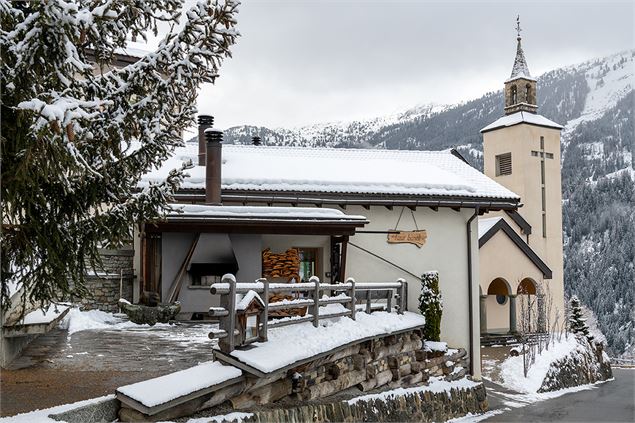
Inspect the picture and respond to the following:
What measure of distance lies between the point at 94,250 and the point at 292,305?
3.40 meters

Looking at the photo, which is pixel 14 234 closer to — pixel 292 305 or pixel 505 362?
pixel 292 305

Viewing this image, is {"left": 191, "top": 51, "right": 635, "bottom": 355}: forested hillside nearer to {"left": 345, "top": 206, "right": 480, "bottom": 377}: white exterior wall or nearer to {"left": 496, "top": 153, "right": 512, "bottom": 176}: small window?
{"left": 496, "top": 153, "right": 512, "bottom": 176}: small window

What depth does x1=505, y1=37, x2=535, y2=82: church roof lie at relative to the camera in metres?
41.7

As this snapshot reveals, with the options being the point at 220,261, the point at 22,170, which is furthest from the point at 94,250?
the point at 220,261

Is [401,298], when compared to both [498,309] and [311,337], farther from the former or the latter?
[498,309]

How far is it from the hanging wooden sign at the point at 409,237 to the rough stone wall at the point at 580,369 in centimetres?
614

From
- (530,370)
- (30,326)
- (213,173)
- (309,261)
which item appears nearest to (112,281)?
(213,173)

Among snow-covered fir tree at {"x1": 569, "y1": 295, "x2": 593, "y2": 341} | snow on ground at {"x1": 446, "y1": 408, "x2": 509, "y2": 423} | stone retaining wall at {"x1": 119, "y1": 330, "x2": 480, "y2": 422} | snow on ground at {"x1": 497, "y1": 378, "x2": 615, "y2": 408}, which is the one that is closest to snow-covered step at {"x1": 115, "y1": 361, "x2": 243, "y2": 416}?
stone retaining wall at {"x1": 119, "y1": 330, "x2": 480, "y2": 422}

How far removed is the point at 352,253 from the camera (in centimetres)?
1781

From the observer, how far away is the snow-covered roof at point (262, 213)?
15.5m

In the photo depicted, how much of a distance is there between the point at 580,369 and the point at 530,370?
3.27 m

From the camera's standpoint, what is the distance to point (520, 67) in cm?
4178

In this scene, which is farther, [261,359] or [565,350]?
[565,350]

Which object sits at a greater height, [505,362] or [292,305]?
[292,305]
